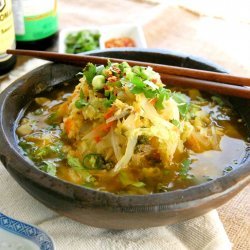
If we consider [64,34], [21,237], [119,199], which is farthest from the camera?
[64,34]

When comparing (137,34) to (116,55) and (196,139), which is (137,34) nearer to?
(116,55)

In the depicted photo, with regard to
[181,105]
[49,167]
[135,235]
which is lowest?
[135,235]

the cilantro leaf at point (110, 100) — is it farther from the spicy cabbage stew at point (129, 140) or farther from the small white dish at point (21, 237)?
the small white dish at point (21, 237)

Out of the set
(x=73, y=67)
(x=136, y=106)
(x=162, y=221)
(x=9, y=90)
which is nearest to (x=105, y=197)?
(x=162, y=221)

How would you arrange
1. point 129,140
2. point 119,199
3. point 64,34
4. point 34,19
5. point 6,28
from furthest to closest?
point 64,34
point 34,19
point 6,28
point 129,140
point 119,199

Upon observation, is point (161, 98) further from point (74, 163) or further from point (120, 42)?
point (120, 42)

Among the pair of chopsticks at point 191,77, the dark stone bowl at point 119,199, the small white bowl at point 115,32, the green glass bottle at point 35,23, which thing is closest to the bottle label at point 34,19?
the green glass bottle at point 35,23

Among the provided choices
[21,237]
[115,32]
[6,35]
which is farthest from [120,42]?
[21,237]
